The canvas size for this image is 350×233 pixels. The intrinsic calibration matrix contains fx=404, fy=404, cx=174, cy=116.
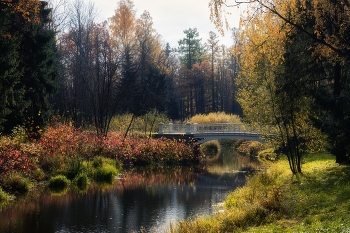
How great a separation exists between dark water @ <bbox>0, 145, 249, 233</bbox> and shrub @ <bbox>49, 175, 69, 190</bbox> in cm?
51

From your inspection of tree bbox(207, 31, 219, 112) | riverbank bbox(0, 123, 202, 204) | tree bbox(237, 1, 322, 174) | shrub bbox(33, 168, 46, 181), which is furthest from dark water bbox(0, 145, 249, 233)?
tree bbox(207, 31, 219, 112)

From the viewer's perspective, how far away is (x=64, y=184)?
699 inches

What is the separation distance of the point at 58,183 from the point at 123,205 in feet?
13.5

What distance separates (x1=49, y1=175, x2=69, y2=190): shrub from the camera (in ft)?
57.1

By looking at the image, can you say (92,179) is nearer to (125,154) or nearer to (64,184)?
(64,184)

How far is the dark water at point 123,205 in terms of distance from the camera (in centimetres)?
1202

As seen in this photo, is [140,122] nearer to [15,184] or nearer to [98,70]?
[98,70]

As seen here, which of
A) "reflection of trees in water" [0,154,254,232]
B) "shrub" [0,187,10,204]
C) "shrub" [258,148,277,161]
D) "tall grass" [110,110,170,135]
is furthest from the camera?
"tall grass" [110,110,170,135]

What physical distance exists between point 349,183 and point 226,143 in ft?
106

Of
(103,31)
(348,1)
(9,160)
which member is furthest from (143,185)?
(103,31)

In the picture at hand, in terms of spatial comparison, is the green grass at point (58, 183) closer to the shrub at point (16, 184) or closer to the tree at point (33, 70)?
the shrub at point (16, 184)

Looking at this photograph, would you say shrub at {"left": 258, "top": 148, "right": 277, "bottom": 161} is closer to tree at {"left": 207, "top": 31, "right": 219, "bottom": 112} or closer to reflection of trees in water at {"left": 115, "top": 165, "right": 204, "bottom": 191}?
reflection of trees in water at {"left": 115, "top": 165, "right": 204, "bottom": 191}

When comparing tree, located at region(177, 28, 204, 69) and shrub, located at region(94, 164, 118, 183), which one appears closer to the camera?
shrub, located at region(94, 164, 118, 183)

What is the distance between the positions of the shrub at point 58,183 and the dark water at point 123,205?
1.67 ft
